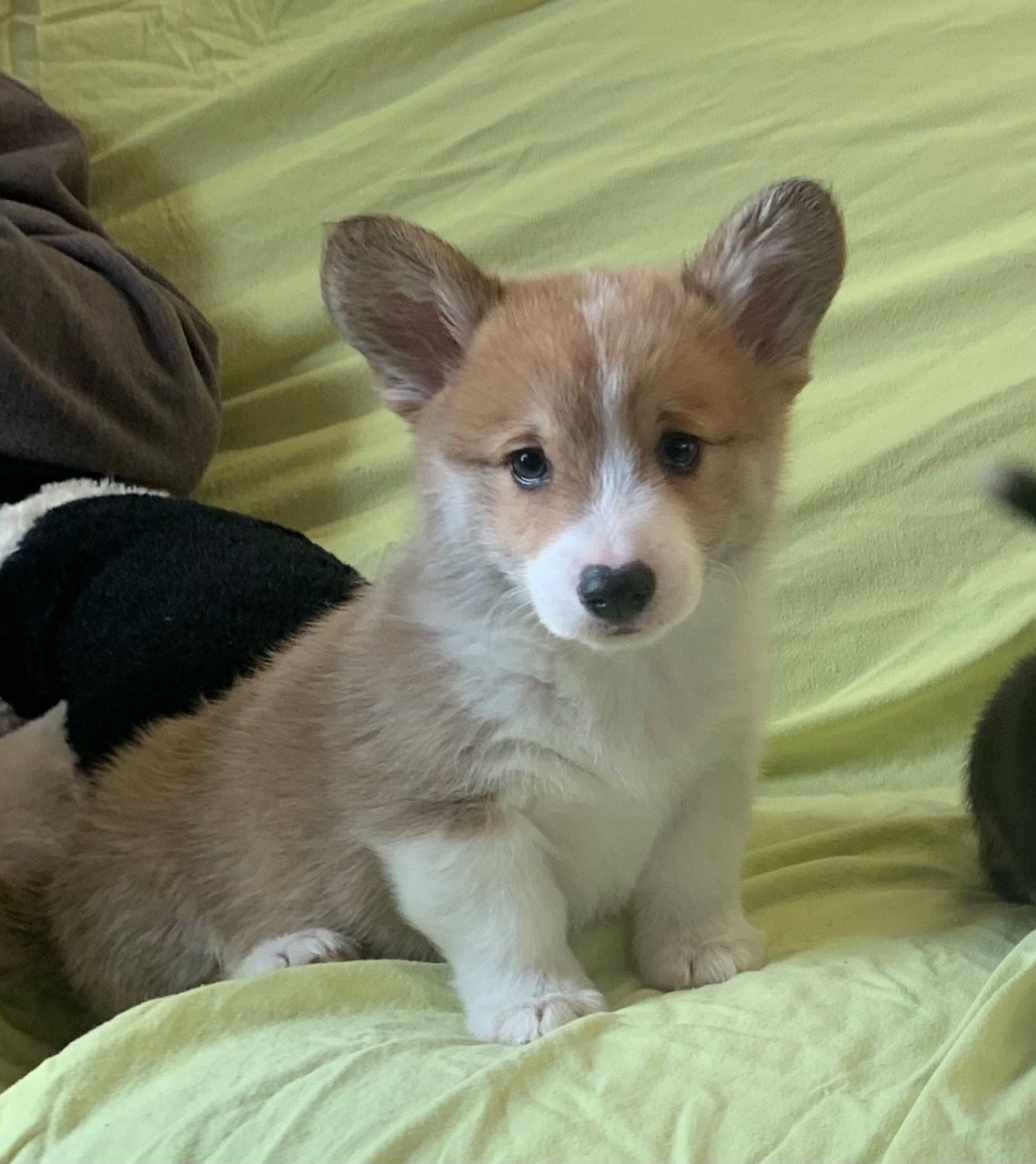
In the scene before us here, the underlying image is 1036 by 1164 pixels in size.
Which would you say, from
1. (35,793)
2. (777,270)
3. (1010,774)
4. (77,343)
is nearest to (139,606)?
(35,793)

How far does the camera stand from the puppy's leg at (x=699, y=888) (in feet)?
4.61

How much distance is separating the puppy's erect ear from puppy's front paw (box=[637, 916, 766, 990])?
602 mm

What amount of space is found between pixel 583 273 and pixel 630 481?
0.30 meters

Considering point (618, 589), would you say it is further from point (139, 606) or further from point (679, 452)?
point (139, 606)

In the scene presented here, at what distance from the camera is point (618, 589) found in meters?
1.17

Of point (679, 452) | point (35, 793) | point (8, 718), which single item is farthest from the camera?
point (8, 718)

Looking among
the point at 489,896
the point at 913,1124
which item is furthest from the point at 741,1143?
the point at 489,896

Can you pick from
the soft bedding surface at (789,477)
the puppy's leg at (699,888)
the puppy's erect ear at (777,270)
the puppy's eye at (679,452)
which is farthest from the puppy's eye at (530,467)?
the soft bedding surface at (789,477)

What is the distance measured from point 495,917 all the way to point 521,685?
231 millimetres

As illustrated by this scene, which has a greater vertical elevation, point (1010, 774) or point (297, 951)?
point (1010, 774)

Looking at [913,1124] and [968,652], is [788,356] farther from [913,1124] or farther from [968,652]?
[913,1124]

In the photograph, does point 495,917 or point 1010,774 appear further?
point 1010,774

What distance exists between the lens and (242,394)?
2371 mm

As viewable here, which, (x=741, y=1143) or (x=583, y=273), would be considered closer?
(x=741, y=1143)
